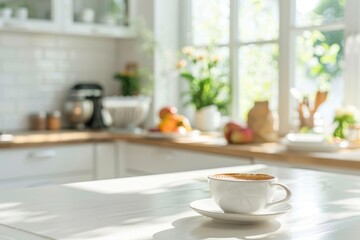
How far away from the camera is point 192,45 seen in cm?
486

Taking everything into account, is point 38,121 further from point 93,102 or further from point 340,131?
point 340,131

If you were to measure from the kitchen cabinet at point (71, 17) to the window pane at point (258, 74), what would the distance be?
92cm

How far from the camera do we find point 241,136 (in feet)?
11.8

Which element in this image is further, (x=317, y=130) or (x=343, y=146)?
(x=317, y=130)

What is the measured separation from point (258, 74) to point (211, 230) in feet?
10.3

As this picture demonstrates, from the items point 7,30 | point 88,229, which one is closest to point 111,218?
point 88,229

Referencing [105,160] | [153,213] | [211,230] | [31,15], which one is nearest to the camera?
[211,230]

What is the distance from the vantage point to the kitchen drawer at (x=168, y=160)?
138 inches

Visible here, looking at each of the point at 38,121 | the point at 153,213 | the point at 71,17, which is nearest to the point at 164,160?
the point at 38,121

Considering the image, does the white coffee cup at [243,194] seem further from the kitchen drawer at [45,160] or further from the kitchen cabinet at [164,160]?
the kitchen drawer at [45,160]

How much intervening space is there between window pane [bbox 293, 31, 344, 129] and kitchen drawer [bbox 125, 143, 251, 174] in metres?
0.83

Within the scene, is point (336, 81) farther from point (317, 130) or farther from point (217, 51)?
point (217, 51)

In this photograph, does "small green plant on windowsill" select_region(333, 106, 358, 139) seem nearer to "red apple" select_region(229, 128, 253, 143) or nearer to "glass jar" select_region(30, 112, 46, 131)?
"red apple" select_region(229, 128, 253, 143)

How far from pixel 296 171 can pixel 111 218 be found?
989mm
